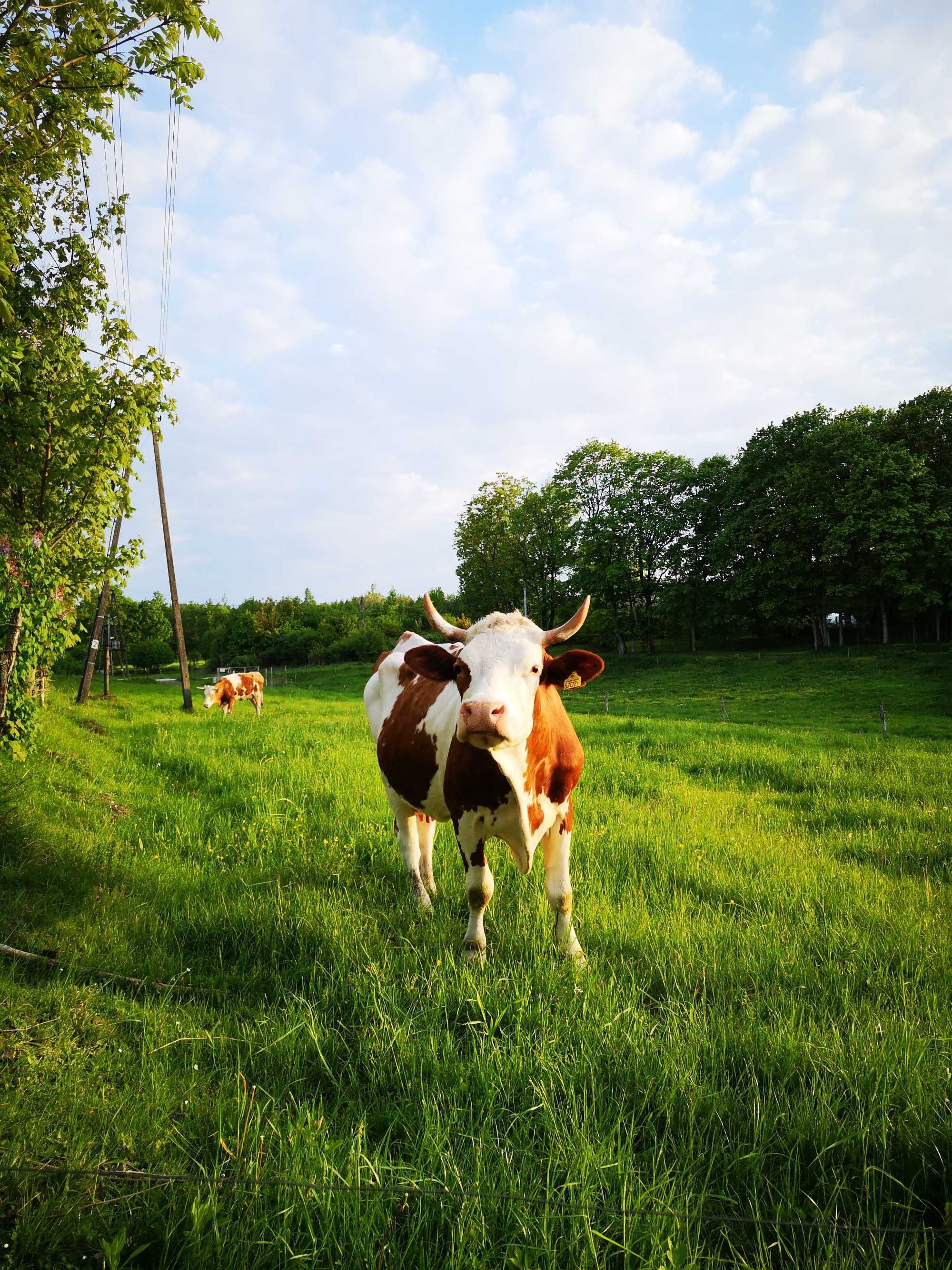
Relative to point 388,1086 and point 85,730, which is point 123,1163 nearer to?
point 388,1086

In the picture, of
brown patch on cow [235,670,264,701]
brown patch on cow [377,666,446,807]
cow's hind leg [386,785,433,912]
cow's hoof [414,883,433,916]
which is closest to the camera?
cow's hoof [414,883,433,916]

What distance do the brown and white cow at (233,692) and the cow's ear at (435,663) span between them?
49.7 ft

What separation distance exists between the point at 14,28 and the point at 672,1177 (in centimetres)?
801

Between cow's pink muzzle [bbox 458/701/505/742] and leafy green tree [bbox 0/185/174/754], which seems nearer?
cow's pink muzzle [bbox 458/701/505/742]

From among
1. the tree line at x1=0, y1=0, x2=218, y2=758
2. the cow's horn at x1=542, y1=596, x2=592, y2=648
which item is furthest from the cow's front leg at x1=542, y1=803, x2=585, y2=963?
the tree line at x1=0, y1=0, x2=218, y2=758

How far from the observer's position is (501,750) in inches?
120

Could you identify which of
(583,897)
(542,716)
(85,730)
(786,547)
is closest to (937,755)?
(583,897)

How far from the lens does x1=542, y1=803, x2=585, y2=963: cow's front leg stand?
3.48 metres

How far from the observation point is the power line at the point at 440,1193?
1.72 m

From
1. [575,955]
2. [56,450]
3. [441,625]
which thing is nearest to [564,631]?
[441,625]

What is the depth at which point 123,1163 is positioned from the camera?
6.26 feet

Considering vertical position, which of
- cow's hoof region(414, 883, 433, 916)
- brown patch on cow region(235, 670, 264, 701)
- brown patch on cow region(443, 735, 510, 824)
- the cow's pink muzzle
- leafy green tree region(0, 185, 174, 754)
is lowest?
cow's hoof region(414, 883, 433, 916)

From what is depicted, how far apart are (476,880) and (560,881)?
20.7 inches

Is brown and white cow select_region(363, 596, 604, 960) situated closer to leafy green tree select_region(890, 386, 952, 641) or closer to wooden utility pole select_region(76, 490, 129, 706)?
wooden utility pole select_region(76, 490, 129, 706)
